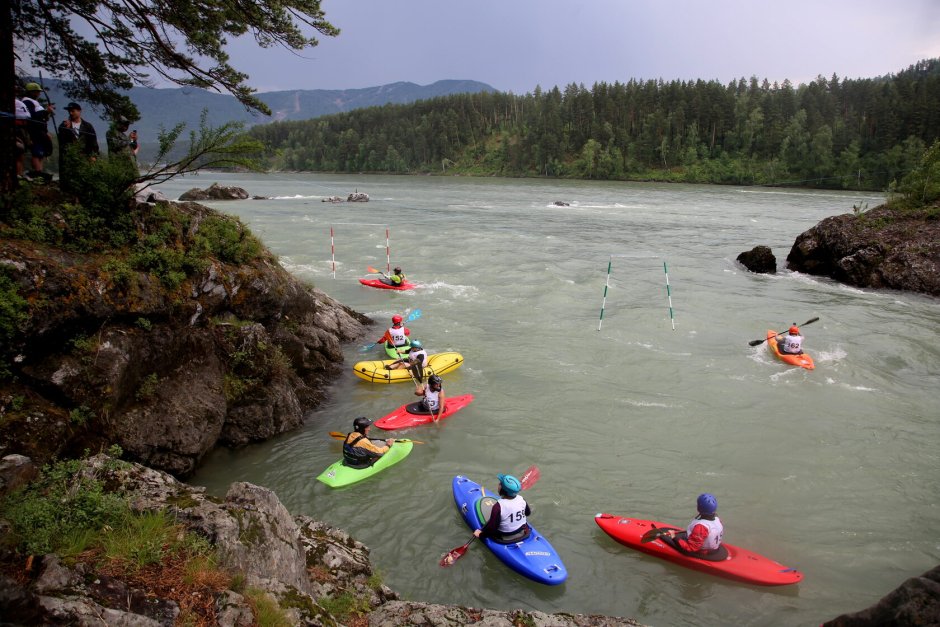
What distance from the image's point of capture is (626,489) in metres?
8.84

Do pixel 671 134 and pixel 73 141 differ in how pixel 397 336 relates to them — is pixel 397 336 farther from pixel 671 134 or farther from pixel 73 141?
pixel 671 134

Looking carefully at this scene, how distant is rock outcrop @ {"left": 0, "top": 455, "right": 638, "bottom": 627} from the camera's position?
3461mm

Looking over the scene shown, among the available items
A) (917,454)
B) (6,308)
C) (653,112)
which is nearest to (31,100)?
(6,308)

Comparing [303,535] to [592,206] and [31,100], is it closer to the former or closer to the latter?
[31,100]

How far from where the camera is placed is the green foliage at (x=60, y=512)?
400 centimetres

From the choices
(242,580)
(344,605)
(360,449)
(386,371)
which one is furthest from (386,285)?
(242,580)

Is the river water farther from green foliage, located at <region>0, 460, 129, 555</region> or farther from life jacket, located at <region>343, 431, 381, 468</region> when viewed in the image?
green foliage, located at <region>0, 460, 129, 555</region>

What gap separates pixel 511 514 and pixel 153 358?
6.07 metres

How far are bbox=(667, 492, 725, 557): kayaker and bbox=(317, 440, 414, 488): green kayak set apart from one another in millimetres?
4797

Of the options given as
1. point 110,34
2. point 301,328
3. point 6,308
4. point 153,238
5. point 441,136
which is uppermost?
point 441,136

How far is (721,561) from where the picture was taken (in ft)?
22.9

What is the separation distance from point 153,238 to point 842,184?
267 feet

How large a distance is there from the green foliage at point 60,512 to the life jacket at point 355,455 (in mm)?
4116

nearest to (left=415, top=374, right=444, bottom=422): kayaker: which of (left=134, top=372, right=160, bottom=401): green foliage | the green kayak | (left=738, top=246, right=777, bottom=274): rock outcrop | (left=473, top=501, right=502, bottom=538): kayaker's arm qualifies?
the green kayak
